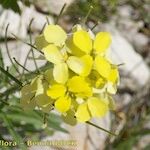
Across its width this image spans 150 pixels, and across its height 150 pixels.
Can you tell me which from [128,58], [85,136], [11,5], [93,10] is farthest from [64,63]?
[128,58]

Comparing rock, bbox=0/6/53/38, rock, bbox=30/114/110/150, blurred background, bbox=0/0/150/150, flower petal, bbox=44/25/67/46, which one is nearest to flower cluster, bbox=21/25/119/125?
flower petal, bbox=44/25/67/46

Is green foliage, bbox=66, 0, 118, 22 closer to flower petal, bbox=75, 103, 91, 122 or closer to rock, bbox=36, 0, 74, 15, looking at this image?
rock, bbox=36, 0, 74, 15

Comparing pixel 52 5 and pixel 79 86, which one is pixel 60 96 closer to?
pixel 79 86

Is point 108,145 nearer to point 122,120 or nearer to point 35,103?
point 122,120

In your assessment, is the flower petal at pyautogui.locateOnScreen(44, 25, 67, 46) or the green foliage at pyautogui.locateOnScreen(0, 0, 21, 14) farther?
the green foliage at pyautogui.locateOnScreen(0, 0, 21, 14)

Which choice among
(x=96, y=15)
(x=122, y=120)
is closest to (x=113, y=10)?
(x=96, y=15)

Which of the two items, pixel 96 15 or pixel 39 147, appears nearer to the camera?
pixel 39 147
